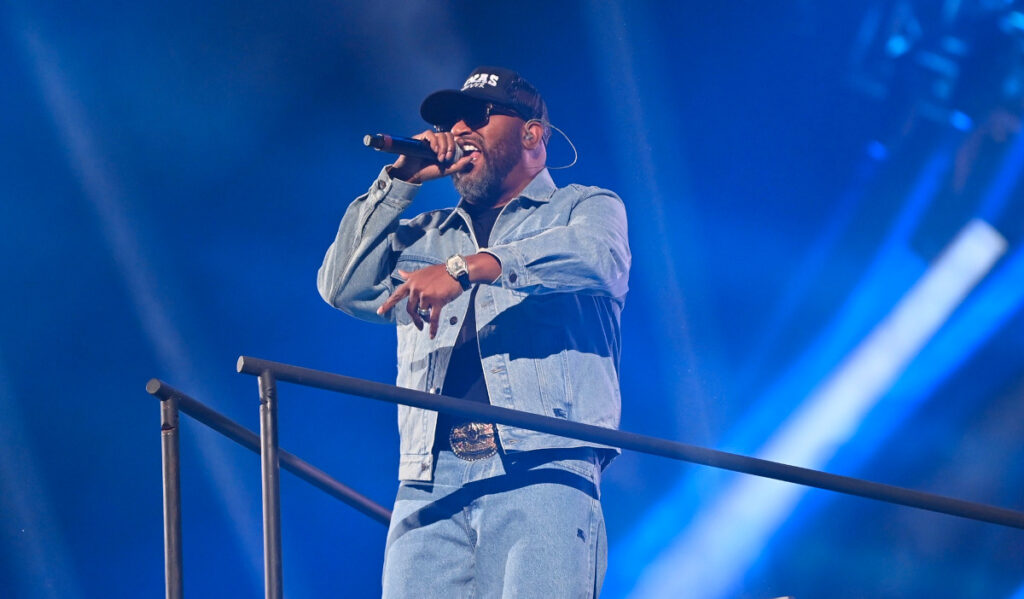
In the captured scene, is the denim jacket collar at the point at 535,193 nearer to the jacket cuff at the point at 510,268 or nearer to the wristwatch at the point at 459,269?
the jacket cuff at the point at 510,268

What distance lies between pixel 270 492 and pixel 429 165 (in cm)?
112

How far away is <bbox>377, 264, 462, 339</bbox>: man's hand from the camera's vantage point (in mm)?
1886

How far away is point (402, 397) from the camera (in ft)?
5.34

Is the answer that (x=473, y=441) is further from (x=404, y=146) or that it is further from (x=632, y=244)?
(x=632, y=244)

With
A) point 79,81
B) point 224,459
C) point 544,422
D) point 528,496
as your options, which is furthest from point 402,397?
point 79,81

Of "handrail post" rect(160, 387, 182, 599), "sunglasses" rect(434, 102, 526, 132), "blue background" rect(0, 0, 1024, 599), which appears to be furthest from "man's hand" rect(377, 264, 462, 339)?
"blue background" rect(0, 0, 1024, 599)

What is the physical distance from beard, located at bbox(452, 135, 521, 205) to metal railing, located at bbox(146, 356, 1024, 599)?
0.79 metres

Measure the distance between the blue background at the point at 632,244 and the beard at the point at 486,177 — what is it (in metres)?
1.57

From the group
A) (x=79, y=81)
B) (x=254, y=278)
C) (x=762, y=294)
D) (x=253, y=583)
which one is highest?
(x=79, y=81)

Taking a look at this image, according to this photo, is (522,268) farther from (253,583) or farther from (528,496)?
(253,583)

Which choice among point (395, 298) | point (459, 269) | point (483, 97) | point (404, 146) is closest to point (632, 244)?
point (483, 97)

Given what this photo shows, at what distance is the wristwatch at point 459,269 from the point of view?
1952 millimetres

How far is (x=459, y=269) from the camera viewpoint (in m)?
1.96

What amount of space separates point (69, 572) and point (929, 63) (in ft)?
11.4
